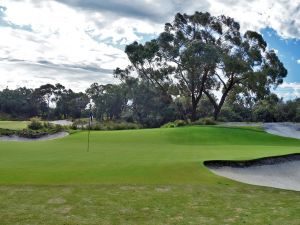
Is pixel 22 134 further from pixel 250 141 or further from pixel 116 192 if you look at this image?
pixel 116 192

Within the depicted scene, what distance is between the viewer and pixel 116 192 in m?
11.9

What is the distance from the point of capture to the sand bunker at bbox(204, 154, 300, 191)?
15.7 m

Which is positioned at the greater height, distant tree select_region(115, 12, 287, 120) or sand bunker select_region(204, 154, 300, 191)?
distant tree select_region(115, 12, 287, 120)

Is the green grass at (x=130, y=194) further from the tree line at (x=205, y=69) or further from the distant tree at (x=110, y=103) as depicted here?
the distant tree at (x=110, y=103)

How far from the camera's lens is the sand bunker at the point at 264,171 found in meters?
15.7

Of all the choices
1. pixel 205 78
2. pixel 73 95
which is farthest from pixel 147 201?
pixel 73 95

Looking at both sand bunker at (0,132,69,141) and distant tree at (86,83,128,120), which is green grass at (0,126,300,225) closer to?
sand bunker at (0,132,69,141)

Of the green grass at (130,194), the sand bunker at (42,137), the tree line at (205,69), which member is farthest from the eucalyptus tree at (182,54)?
the green grass at (130,194)

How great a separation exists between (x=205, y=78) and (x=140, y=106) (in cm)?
2787

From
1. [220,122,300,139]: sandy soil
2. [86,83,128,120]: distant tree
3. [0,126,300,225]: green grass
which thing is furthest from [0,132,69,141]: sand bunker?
[86,83,128,120]: distant tree

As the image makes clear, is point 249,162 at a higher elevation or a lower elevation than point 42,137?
higher

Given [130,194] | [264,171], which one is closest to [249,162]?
[264,171]

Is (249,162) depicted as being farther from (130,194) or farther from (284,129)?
(284,129)

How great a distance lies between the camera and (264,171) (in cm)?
1719
